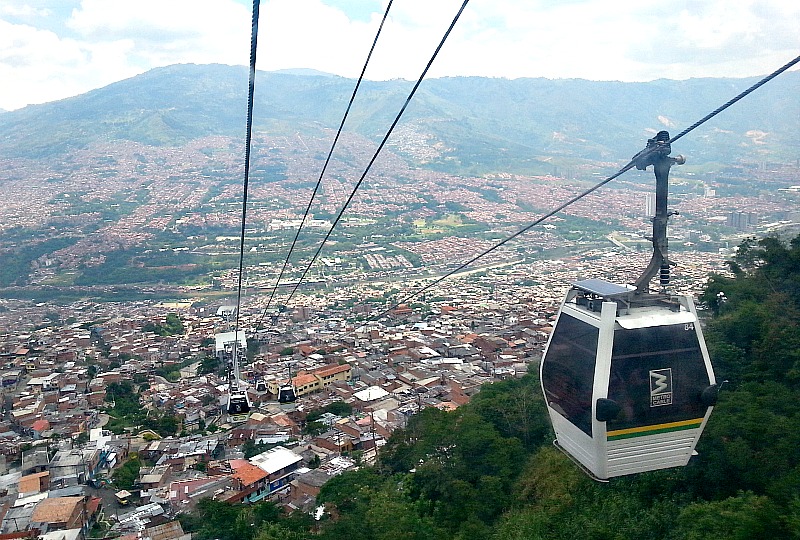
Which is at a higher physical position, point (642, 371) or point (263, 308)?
point (642, 371)

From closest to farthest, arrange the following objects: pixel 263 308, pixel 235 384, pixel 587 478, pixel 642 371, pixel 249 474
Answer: pixel 642 371, pixel 587 478, pixel 249 474, pixel 235 384, pixel 263 308

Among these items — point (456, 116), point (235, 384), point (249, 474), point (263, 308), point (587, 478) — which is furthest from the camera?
point (456, 116)

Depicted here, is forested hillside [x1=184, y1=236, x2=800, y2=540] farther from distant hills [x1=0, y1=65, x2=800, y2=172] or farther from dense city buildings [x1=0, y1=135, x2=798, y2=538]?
distant hills [x1=0, y1=65, x2=800, y2=172]

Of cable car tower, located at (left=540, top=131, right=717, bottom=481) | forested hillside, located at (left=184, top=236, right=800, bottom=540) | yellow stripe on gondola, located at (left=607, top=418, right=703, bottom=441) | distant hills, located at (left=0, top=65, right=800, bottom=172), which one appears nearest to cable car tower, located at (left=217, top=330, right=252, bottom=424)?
forested hillside, located at (left=184, top=236, right=800, bottom=540)

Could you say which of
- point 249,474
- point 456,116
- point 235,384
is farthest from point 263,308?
point 456,116

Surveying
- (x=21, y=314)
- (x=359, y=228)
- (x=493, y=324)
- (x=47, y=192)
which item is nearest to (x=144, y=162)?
(x=47, y=192)

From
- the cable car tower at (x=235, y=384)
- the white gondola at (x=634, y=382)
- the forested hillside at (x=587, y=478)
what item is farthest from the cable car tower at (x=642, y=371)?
the cable car tower at (x=235, y=384)

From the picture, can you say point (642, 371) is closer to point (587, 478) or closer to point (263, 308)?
point (587, 478)
